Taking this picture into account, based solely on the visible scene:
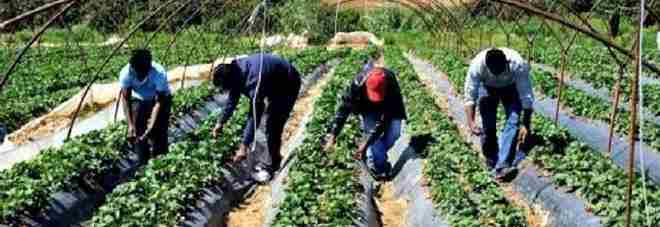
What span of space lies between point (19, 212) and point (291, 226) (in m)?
2.75

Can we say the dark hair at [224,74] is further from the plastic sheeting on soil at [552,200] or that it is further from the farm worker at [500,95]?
the plastic sheeting on soil at [552,200]

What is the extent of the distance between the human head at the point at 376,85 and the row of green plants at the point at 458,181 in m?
1.07

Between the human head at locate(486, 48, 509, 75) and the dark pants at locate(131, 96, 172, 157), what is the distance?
158 inches

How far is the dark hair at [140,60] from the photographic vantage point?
990 centimetres

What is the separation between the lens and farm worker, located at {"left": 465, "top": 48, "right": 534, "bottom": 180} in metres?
9.34

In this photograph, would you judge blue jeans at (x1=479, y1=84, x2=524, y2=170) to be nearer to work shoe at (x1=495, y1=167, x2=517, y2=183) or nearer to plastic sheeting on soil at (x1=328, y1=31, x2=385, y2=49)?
work shoe at (x1=495, y1=167, x2=517, y2=183)

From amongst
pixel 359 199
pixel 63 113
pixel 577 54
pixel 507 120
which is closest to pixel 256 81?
pixel 359 199

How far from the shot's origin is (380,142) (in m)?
10.5

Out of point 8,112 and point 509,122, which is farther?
point 8,112

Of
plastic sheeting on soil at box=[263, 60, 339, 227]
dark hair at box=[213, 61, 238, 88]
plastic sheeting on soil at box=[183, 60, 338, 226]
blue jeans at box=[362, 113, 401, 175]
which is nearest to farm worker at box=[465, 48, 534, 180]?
blue jeans at box=[362, 113, 401, 175]

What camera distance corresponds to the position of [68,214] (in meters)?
8.80

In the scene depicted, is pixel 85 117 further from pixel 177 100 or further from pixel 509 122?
pixel 509 122

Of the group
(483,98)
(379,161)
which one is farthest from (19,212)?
(483,98)

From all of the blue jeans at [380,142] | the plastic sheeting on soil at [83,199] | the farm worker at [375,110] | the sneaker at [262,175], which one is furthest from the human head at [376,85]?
the plastic sheeting on soil at [83,199]
